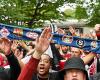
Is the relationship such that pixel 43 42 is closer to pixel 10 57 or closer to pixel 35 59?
pixel 35 59

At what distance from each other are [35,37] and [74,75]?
2.49m

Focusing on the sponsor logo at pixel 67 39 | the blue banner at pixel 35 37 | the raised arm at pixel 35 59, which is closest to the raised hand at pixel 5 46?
the raised arm at pixel 35 59

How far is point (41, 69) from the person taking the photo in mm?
5477

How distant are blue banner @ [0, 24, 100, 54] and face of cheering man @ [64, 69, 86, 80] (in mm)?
2296

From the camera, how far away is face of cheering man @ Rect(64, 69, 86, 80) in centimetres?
436

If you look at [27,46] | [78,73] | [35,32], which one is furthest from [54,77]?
[27,46]

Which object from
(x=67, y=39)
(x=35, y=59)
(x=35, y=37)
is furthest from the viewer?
(x=67, y=39)

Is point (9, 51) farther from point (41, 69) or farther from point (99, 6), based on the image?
point (99, 6)

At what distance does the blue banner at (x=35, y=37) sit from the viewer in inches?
265

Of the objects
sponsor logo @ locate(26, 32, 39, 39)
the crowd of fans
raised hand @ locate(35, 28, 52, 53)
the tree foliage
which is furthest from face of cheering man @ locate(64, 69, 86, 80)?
the tree foliage

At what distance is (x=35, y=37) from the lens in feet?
22.2

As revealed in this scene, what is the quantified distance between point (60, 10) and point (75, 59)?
70.9ft

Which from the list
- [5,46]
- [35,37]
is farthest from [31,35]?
[5,46]

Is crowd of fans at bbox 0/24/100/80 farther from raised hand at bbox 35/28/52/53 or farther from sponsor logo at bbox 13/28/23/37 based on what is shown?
sponsor logo at bbox 13/28/23/37
